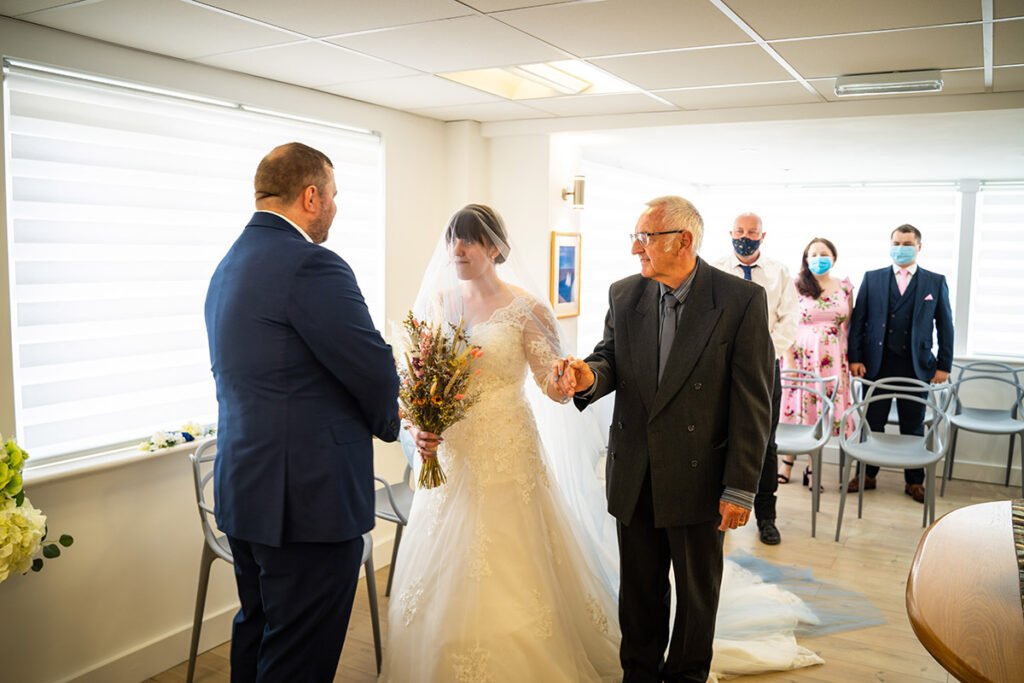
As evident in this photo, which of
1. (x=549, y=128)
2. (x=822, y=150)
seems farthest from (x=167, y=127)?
(x=822, y=150)

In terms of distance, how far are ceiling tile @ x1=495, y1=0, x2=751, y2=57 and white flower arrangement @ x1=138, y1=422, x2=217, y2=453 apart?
2.11m

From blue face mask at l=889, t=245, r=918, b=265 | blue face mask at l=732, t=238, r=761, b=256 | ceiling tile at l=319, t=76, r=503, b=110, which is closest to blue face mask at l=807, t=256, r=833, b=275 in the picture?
blue face mask at l=889, t=245, r=918, b=265

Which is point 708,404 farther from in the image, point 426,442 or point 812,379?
→ point 812,379

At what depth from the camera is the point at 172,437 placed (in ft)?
10.7

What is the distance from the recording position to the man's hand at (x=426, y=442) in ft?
8.78

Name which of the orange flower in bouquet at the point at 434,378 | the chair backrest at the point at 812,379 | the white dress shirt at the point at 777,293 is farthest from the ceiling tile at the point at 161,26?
the chair backrest at the point at 812,379

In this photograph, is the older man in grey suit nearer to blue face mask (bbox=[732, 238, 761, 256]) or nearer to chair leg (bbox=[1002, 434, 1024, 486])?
blue face mask (bbox=[732, 238, 761, 256])

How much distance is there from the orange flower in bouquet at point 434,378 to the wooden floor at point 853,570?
120 cm

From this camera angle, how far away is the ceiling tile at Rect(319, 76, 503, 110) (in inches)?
144

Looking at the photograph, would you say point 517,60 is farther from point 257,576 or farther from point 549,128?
point 257,576

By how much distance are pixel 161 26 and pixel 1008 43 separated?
3.03 m

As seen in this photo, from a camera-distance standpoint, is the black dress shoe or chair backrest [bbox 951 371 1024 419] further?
chair backrest [bbox 951 371 1024 419]

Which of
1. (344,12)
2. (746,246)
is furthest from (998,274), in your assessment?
(344,12)

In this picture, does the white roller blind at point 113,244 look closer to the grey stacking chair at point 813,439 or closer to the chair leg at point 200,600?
the chair leg at point 200,600
